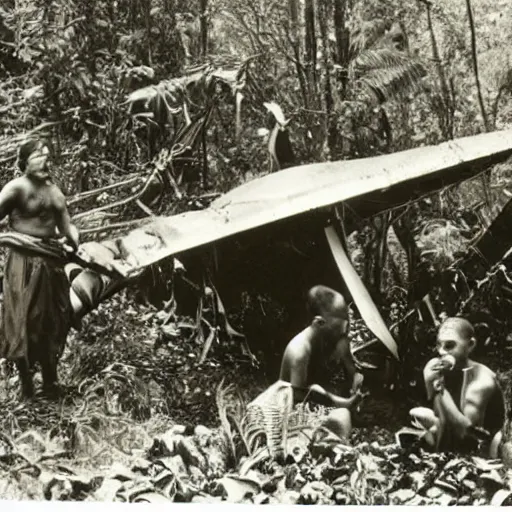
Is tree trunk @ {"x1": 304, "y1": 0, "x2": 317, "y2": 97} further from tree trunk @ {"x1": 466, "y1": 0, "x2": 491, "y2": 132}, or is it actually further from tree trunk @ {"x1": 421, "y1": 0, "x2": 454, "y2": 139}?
tree trunk @ {"x1": 466, "y1": 0, "x2": 491, "y2": 132}

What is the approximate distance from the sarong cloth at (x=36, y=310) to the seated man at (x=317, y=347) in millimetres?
1323

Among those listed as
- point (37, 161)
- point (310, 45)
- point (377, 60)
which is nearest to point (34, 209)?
point (37, 161)

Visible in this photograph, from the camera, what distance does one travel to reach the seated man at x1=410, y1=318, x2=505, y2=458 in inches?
198

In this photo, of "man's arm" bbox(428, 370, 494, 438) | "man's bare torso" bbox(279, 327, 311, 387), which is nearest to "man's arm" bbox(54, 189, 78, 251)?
"man's bare torso" bbox(279, 327, 311, 387)

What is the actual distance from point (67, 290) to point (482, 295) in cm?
234

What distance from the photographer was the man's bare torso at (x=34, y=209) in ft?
17.7

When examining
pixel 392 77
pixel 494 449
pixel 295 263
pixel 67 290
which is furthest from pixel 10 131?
pixel 494 449

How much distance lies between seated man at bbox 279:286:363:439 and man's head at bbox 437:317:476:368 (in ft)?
1.64

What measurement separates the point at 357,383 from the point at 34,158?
2.25m

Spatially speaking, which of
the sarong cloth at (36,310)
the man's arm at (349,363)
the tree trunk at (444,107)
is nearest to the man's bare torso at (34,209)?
the sarong cloth at (36,310)

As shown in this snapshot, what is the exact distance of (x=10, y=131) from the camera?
5.52 m

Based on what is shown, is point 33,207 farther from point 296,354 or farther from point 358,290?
point 358,290

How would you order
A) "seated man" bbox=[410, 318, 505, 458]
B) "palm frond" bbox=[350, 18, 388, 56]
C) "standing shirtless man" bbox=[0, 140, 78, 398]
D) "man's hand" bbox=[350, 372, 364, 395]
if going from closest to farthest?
"seated man" bbox=[410, 318, 505, 458], "man's hand" bbox=[350, 372, 364, 395], "palm frond" bbox=[350, 18, 388, 56], "standing shirtless man" bbox=[0, 140, 78, 398]

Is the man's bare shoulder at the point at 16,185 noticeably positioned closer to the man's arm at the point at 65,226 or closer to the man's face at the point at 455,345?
the man's arm at the point at 65,226
